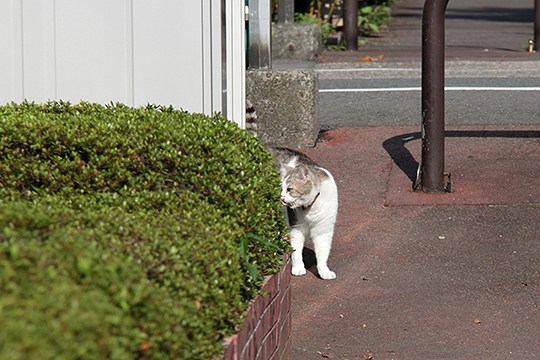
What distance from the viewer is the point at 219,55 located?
243 inches

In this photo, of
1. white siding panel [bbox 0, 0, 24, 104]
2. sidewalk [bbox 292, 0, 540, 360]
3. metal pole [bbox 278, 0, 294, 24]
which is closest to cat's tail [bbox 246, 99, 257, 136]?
sidewalk [bbox 292, 0, 540, 360]

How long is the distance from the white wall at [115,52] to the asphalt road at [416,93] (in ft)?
14.9

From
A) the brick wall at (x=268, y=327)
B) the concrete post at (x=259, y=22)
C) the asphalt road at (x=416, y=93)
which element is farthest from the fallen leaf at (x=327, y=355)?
the asphalt road at (x=416, y=93)

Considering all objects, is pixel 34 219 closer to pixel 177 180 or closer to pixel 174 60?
pixel 177 180

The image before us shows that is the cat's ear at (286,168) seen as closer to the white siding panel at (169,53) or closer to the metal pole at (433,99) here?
the white siding panel at (169,53)

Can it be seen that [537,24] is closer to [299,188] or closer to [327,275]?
[299,188]

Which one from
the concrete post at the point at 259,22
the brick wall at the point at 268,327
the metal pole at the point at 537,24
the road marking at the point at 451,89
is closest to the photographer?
the brick wall at the point at 268,327

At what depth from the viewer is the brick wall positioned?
3844 mm

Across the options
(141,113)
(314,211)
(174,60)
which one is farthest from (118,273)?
(314,211)

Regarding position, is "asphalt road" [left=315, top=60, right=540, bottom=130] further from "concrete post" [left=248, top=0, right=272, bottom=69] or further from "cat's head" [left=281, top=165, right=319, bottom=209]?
"cat's head" [left=281, top=165, right=319, bottom=209]

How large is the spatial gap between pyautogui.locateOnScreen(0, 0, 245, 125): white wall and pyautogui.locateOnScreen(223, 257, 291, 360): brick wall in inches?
60.2

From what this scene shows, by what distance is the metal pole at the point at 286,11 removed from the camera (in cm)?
1516

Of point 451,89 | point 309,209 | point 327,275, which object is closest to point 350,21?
point 451,89

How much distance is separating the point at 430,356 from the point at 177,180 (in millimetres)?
1756
